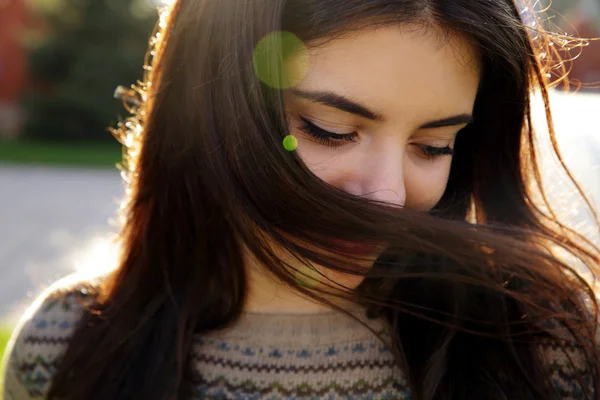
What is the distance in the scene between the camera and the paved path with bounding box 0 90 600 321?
2438 millimetres

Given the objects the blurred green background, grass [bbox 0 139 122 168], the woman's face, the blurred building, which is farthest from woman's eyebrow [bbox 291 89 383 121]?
the blurred building

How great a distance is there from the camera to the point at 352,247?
137cm

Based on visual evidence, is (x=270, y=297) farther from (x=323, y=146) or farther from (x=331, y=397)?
(x=323, y=146)

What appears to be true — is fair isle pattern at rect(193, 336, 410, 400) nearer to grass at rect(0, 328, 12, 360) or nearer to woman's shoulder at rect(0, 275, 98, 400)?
woman's shoulder at rect(0, 275, 98, 400)

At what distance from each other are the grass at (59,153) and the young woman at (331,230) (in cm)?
1143

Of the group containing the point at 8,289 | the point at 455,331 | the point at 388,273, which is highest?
the point at 388,273

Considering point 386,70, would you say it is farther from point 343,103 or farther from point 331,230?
point 331,230

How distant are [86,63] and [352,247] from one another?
16.3 meters

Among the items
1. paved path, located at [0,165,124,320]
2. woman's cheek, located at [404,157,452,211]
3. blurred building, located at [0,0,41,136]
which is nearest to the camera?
woman's cheek, located at [404,157,452,211]

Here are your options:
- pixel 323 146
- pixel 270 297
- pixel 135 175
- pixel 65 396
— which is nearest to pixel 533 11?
pixel 323 146

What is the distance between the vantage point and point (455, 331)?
4.98 feet

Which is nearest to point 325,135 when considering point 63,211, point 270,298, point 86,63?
point 270,298

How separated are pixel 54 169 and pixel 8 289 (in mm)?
6988

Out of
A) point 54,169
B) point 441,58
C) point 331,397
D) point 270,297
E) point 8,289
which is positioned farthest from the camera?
point 54,169
